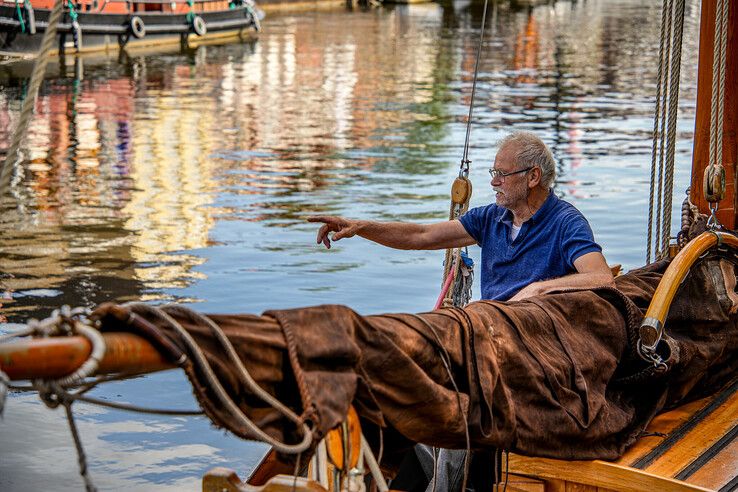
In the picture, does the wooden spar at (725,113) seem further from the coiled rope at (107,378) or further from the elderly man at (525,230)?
the coiled rope at (107,378)

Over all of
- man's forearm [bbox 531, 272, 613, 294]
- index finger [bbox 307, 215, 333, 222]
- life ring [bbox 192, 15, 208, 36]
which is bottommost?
life ring [bbox 192, 15, 208, 36]

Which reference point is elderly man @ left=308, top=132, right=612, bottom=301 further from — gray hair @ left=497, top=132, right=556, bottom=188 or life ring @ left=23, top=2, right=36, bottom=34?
life ring @ left=23, top=2, right=36, bottom=34

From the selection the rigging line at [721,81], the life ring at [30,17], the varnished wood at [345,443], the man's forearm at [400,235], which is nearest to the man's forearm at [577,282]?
the man's forearm at [400,235]

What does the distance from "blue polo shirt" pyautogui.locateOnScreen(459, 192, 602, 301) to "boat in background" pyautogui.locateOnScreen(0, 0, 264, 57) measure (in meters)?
22.7

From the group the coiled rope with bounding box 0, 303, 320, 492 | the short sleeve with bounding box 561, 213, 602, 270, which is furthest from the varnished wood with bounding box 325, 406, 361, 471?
the short sleeve with bounding box 561, 213, 602, 270

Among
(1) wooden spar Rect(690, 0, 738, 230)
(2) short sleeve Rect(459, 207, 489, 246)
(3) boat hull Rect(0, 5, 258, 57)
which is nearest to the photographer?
(2) short sleeve Rect(459, 207, 489, 246)

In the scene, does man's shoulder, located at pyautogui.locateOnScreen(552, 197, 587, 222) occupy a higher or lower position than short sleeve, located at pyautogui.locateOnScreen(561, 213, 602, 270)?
higher

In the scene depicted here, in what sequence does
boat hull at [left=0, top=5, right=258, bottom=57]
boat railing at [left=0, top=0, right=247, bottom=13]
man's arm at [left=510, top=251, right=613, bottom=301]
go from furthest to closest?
boat railing at [left=0, top=0, right=247, bottom=13] < boat hull at [left=0, top=5, right=258, bottom=57] < man's arm at [left=510, top=251, right=613, bottom=301]

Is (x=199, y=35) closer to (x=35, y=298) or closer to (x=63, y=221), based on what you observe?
(x=63, y=221)

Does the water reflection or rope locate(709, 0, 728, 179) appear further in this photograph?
the water reflection

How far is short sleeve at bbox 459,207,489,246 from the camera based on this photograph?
4941 mm

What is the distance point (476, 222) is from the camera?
4.96 meters

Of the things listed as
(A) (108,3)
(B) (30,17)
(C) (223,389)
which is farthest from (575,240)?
(A) (108,3)

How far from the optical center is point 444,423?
3.31m
